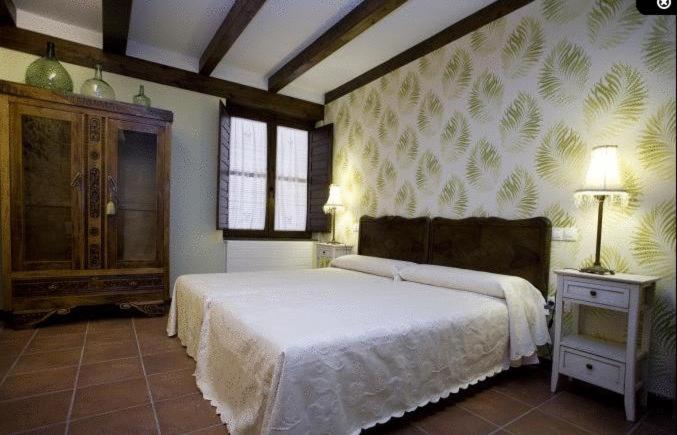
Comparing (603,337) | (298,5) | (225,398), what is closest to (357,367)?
(225,398)

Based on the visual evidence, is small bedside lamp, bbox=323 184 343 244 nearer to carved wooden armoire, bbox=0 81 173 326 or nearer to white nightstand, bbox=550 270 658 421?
carved wooden armoire, bbox=0 81 173 326

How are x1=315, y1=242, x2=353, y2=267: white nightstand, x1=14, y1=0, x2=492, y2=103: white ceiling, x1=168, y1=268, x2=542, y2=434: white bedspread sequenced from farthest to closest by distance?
Result: x1=315, y1=242, x2=353, y2=267: white nightstand
x1=14, y1=0, x2=492, y2=103: white ceiling
x1=168, y1=268, x2=542, y2=434: white bedspread

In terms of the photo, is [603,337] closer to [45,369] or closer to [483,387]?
[483,387]

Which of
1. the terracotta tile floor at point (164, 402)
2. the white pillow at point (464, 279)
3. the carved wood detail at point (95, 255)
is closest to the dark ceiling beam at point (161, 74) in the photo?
the carved wood detail at point (95, 255)

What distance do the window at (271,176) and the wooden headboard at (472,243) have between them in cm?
115

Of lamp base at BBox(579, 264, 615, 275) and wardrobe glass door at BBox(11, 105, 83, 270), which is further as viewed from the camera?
wardrobe glass door at BBox(11, 105, 83, 270)

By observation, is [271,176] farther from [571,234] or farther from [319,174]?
[571,234]

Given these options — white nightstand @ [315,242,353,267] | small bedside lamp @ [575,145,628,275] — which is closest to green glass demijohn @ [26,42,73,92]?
white nightstand @ [315,242,353,267]

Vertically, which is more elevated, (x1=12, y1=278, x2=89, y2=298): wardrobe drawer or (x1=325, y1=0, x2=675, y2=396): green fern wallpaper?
(x1=325, y1=0, x2=675, y2=396): green fern wallpaper

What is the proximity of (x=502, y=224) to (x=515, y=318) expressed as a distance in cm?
80

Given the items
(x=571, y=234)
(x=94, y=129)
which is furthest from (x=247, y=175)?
(x=571, y=234)

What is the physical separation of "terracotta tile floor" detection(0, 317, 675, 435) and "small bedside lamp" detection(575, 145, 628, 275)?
2.47 feet

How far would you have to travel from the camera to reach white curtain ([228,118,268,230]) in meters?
4.19

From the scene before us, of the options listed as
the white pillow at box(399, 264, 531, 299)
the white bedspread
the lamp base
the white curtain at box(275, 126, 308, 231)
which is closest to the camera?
the white bedspread
